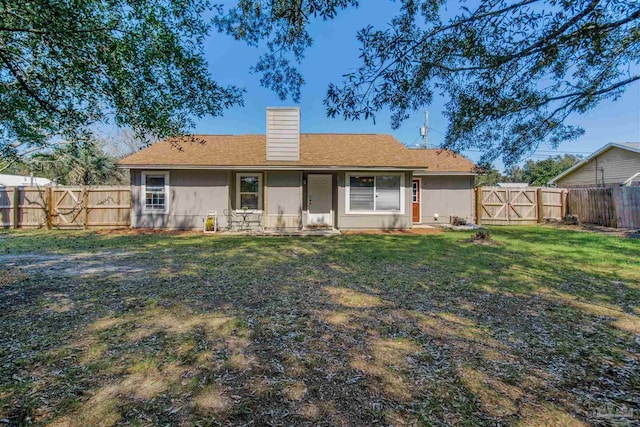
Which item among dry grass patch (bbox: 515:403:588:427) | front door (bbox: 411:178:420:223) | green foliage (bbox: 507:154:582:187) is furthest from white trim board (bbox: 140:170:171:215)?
green foliage (bbox: 507:154:582:187)

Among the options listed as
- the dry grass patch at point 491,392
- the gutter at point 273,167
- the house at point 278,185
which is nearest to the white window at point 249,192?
the house at point 278,185

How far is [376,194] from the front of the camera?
13.1m

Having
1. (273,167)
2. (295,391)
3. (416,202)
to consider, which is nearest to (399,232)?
(416,202)

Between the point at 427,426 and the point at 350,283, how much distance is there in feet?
11.3

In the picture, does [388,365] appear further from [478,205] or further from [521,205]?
[521,205]

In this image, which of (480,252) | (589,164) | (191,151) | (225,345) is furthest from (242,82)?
(589,164)

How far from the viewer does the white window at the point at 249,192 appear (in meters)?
13.4

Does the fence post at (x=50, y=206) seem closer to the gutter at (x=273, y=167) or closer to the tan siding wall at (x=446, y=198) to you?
the gutter at (x=273, y=167)

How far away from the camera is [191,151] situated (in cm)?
1384

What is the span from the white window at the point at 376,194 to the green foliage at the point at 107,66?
8012 mm

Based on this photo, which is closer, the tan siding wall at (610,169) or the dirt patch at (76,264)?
the dirt patch at (76,264)

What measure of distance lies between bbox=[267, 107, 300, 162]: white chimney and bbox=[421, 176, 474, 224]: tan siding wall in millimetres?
6644

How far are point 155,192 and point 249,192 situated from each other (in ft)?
12.9

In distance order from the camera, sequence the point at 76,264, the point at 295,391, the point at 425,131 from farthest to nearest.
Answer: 1. the point at 425,131
2. the point at 76,264
3. the point at 295,391
